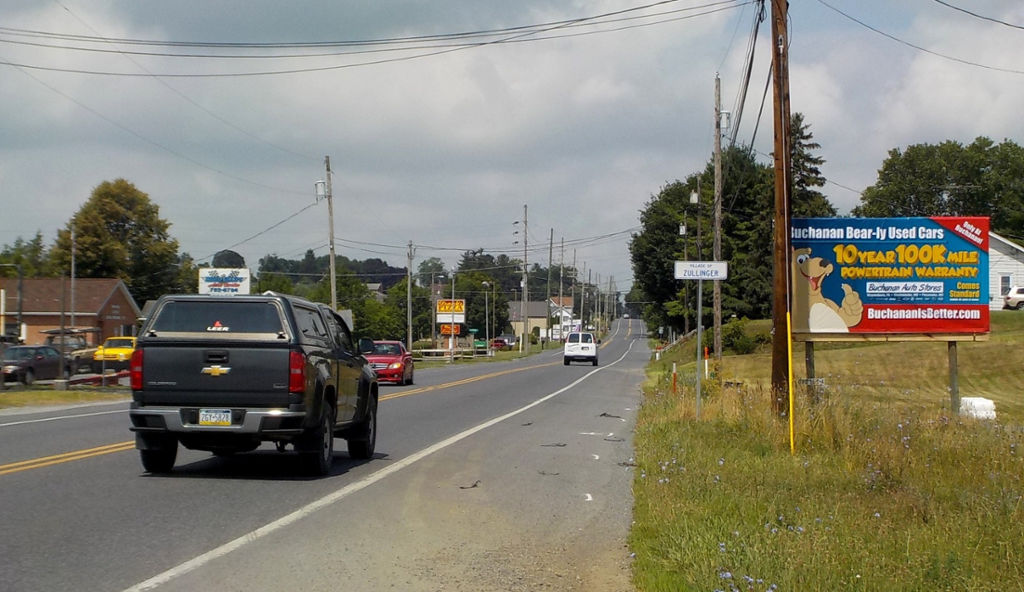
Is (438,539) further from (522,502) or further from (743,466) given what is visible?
(743,466)

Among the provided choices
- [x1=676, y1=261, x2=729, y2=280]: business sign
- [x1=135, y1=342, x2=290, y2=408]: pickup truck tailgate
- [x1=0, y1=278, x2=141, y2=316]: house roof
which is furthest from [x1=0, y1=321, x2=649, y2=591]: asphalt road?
[x1=0, y1=278, x2=141, y2=316]: house roof

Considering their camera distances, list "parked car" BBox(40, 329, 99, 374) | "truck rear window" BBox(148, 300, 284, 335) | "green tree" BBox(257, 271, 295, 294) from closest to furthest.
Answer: "truck rear window" BBox(148, 300, 284, 335) → "parked car" BBox(40, 329, 99, 374) → "green tree" BBox(257, 271, 295, 294)

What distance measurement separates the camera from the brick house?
205 ft

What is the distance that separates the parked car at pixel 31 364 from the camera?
34.5 meters

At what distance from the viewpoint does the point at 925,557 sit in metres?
6.98

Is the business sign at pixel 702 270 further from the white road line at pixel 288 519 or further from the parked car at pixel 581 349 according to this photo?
the parked car at pixel 581 349

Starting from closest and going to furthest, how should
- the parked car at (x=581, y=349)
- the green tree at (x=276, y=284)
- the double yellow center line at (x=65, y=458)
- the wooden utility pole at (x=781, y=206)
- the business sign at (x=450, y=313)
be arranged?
1. the double yellow center line at (x=65, y=458)
2. the wooden utility pole at (x=781, y=206)
3. the parked car at (x=581, y=349)
4. the business sign at (x=450, y=313)
5. the green tree at (x=276, y=284)

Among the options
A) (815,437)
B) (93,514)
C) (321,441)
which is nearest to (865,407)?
(815,437)

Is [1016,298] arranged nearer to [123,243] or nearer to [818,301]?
[818,301]

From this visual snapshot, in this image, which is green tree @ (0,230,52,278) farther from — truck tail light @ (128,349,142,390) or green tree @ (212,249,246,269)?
truck tail light @ (128,349,142,390)

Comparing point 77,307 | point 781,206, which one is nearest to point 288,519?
point 781,206

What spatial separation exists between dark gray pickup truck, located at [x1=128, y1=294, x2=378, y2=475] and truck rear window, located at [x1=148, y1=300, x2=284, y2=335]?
11mm

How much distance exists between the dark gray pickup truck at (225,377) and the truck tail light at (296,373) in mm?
11

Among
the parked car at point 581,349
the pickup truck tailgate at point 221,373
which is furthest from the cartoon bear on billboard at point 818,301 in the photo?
the parked car at point 581,349
